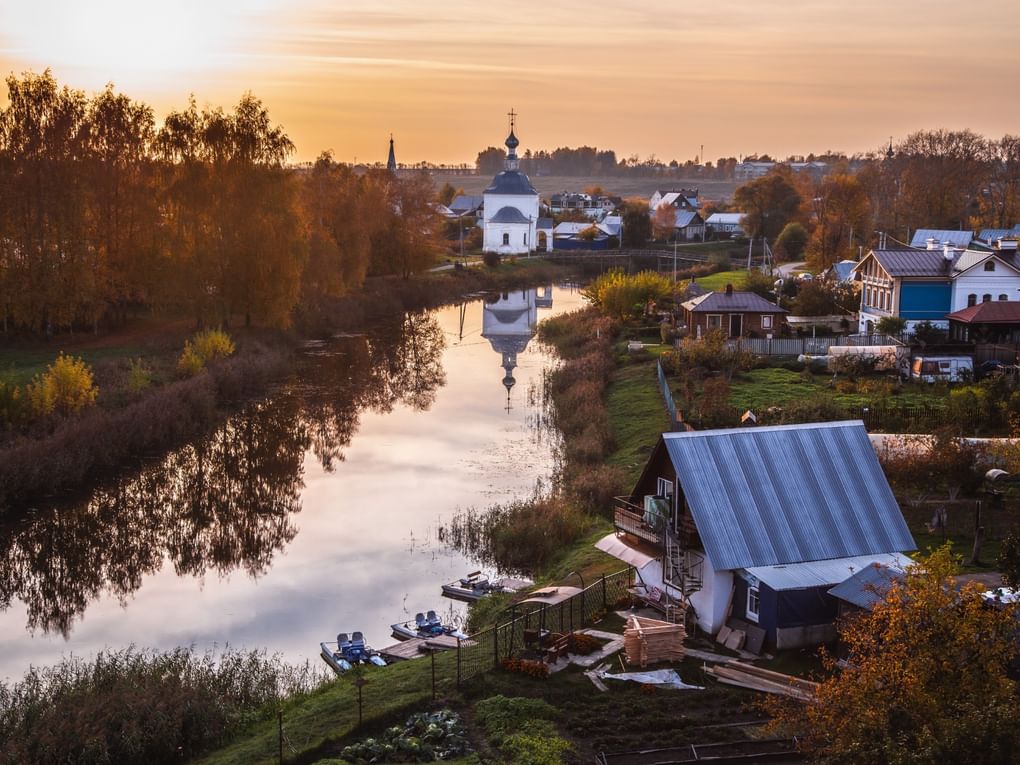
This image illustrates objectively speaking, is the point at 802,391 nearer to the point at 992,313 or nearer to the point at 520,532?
the point at 992,313

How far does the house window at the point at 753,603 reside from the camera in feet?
51.2

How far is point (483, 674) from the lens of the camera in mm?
14641

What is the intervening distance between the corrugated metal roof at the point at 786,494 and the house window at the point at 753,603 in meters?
0.38

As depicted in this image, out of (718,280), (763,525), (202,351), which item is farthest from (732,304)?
(763,525)

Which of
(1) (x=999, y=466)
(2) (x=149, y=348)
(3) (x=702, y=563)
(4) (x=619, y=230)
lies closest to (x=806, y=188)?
(4) (x=619, y=230)

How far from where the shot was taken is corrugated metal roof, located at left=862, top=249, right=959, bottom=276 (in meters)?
37.0

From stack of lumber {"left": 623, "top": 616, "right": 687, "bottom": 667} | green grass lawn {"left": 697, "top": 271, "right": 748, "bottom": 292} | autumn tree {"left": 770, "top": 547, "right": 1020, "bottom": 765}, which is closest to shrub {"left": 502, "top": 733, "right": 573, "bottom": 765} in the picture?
stack of lumber {"left": 623, "top": 616, "right": 687, "bottom": 667}

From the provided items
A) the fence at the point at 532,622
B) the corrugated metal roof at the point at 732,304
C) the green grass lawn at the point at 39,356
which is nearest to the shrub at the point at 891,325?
the corrugated metal roof at the point at 732,304

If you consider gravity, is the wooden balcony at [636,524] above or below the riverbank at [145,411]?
above

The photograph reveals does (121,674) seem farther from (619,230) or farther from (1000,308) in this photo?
(619,230)

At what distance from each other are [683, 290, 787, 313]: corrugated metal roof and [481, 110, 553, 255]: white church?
161 feet

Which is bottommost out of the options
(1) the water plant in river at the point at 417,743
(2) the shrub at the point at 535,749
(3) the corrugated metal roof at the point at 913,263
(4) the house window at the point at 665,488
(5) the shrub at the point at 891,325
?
(1) the water plant in river at the point at 417,743

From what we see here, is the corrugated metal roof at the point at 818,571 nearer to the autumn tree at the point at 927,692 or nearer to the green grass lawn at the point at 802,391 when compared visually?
the autumn tree at the point at 927,692

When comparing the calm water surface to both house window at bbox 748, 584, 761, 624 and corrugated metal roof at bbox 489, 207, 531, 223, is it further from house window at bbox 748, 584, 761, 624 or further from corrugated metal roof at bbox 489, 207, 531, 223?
corrugated metal roof at bbox 489, 207, 531, 223
